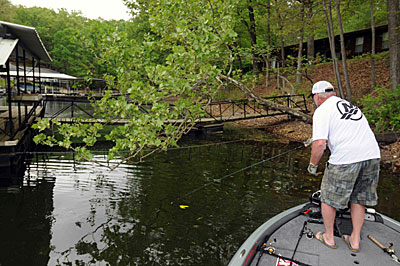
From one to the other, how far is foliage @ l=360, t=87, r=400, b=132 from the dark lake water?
3359 millimetres

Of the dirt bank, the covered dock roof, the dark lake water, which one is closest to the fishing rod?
the dark lake water

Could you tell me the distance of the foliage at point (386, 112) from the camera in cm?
1105

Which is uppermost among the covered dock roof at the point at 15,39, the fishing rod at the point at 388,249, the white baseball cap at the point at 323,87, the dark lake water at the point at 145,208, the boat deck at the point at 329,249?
the covered dock roof at the point at 15,39

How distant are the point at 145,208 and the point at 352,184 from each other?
14.6 ft

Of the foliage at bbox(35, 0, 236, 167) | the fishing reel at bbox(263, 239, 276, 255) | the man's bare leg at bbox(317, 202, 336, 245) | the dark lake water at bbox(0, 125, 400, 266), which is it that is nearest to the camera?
the fishing reel at bbox(263, 239, 276, 255)

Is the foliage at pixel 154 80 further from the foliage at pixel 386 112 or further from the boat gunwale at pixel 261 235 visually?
the foliage at pixel 386 112

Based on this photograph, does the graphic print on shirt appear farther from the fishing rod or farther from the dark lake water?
the dark lake water

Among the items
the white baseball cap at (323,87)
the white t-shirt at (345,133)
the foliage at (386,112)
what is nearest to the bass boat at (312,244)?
the white t-shirt at (345,133)

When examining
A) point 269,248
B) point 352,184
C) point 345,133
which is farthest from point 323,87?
point 269,248

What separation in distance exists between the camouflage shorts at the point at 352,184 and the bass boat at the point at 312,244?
48cm

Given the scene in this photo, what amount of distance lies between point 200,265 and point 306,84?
22672 millimetres

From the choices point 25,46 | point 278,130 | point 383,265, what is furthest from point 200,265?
point 278,130

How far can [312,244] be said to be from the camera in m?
3.17

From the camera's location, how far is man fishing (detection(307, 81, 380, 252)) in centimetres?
304
